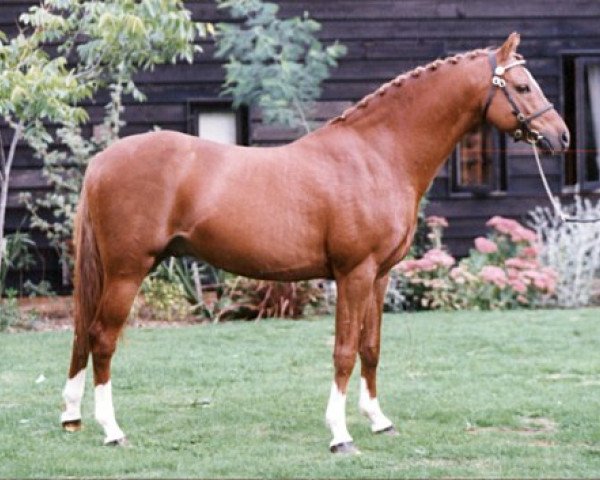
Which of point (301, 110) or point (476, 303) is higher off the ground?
point (301, 110)

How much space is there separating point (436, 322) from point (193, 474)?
6388 mm

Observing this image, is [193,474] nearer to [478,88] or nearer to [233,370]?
[478,88]

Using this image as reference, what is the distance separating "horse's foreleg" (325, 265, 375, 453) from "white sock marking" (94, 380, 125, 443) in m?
1.20

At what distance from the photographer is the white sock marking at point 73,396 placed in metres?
7.26

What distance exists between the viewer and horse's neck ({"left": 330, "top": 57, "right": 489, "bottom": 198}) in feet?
23.5

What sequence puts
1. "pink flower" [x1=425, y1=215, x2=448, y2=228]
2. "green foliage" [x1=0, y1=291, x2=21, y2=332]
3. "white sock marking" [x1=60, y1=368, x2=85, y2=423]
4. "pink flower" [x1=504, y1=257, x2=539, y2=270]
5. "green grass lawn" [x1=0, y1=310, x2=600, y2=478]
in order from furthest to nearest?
1. "pink flower" [x1=425, y1=215, x2=448, y2=228]
2. "pink flower" [x1=504, y1=257, x2=539, y2=270]
3. "green foliage" [x1=0, y1=291, x2=21, y2=332]
4. "white sock marking" [x1=60, y1=368, x2=85, y2=423]
5. "green grass lawn" [x1=0, y1=310, x2=600, y2=478]

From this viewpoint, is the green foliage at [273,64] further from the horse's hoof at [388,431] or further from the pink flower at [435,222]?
the horse's hoof at [388,431]

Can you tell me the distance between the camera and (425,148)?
7.24m

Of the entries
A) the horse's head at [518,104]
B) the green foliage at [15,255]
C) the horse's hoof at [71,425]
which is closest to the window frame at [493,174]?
the green foliage at [15,255]

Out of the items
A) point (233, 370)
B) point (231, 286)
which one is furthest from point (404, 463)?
point (231, 286)

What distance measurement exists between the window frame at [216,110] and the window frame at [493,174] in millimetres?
2548

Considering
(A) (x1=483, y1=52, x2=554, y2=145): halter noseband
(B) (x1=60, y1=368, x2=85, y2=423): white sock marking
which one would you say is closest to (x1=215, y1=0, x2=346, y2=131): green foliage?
(A) (x1=483, y1=52, x2=554, y2=145): halter noseband

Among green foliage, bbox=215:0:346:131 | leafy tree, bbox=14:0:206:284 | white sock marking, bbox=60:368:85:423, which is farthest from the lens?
green foliage, bbox=215:0:346:131

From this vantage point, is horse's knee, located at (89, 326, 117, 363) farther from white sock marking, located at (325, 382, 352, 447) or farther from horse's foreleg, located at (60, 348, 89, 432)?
white sock marking, located at (325, 382, 352, 447)
